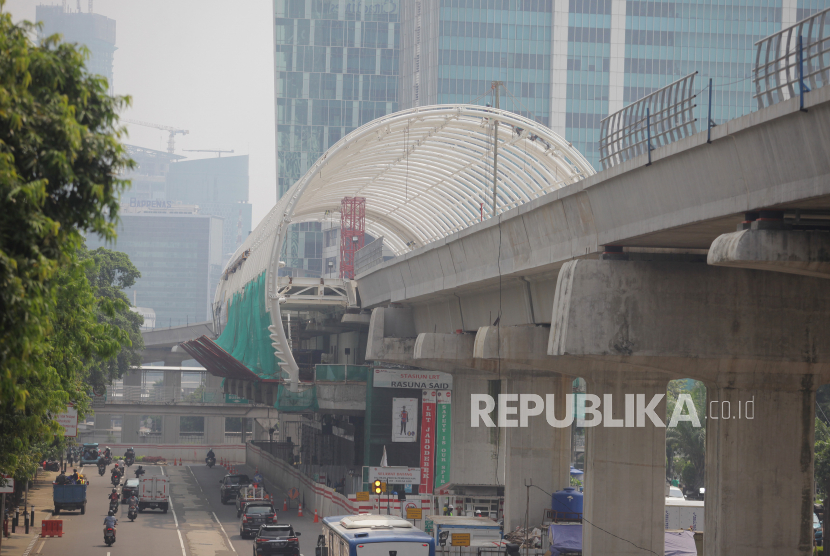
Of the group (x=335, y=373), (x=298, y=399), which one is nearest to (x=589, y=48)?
(x=335, y=373)

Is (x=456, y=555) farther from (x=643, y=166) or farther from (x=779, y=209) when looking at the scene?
(x=779, y=209)

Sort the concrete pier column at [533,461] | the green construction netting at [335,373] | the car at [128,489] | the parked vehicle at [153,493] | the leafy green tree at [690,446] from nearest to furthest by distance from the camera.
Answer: the concrete pier column at [533,461]
the green construction netting at [335,373]
the parked vehicle at [153,493]
the car at [128,489]
the leafy green tree at [690,446]

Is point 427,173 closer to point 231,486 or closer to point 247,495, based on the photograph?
point 247,495

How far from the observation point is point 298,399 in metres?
48.8

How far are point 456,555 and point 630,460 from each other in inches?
263

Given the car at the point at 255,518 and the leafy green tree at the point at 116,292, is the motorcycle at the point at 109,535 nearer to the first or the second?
the car at the point at 255,518

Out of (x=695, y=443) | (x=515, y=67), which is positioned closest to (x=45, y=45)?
(x=695, y=443)

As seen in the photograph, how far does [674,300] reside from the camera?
19.6 m

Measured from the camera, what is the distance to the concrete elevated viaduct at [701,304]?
1505 centimetres

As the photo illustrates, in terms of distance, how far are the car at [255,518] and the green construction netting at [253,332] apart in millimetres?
8305

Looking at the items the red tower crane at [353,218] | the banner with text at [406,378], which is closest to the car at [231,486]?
the red tower crane at [353,218]

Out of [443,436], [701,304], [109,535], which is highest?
[701,304]

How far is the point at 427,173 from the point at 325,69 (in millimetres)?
131387

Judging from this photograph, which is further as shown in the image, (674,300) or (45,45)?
(674,300)
